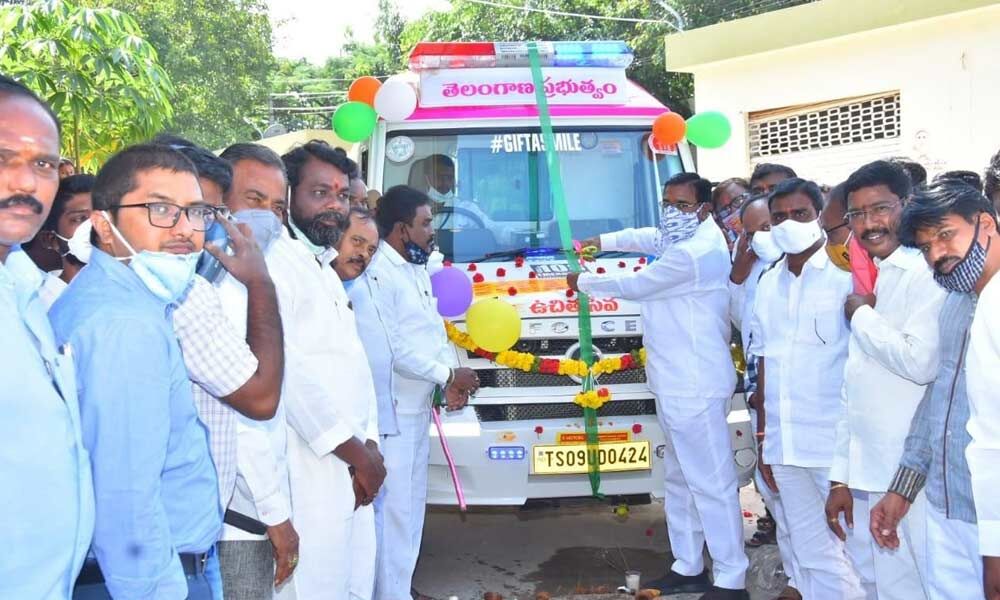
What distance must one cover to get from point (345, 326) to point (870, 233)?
6.44 ft

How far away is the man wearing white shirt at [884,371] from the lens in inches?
123

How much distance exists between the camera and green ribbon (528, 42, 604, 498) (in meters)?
5.07

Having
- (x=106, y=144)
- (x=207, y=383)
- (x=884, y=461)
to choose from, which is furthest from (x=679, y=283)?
(x=106, y=144)

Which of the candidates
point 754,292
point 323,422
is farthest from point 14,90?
point 754,292

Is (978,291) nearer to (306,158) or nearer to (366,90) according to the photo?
(306,158)

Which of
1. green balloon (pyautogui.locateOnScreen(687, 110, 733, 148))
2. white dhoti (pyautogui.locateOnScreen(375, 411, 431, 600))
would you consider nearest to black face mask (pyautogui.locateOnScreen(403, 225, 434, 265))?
white dhoti (pyautogui.locateOnScreen(375, 411, 431, 600))

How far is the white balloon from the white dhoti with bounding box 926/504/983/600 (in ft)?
11.7

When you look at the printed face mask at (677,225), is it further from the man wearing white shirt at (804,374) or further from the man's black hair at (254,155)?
the man's black hair at (254,155)

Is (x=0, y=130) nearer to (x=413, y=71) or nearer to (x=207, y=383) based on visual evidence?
(x=207, y=383)

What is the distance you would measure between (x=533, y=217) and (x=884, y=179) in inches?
92.6

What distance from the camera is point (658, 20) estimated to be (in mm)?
19844

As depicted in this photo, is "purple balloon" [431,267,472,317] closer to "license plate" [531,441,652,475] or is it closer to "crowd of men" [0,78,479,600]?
"license plate" [531,441,652,475]

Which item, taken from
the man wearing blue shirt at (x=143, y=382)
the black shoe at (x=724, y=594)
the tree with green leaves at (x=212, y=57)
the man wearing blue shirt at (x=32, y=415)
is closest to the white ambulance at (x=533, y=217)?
the black shoe at (x=724, y=594)

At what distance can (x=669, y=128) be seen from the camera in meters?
5.64
